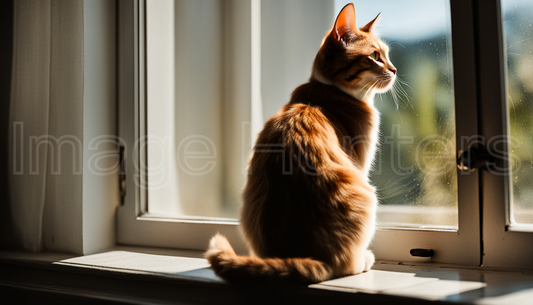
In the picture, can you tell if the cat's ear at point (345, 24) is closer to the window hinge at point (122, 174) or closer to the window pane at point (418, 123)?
the window pane at point (418, 123)

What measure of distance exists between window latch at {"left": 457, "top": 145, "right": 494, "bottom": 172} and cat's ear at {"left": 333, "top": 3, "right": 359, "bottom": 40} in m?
0.41

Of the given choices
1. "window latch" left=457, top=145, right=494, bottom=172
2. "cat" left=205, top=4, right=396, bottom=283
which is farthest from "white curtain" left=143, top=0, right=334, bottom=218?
"window latch" left=457, top=145, right=494, bottom=172

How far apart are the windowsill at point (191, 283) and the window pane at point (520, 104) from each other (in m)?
0.18

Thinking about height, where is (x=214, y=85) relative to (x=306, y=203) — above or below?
above

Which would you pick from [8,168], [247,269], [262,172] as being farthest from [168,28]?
[247,269]

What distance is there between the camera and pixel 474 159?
876 millimetres

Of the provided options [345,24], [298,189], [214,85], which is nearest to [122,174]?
[214,85]

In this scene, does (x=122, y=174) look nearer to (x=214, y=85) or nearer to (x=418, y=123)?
(x=214, y=85)

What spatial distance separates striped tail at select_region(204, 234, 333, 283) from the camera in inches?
28.4

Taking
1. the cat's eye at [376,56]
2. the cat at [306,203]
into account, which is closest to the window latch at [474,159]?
the cat at [306,203]

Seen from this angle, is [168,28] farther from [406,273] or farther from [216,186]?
[406,273]

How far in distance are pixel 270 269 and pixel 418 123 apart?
580 millimetres

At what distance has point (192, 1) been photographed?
1430 millimetres

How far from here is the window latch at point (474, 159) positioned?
0.87m
